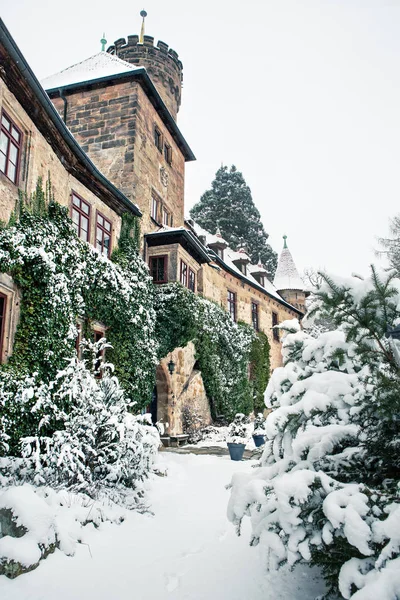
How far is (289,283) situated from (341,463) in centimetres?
2578

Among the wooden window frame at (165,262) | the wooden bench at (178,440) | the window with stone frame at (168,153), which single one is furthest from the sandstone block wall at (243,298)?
the wooden bench at (178,440)

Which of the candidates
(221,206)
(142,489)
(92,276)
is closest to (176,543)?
(142,489)

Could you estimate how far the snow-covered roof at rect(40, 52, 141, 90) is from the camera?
14.5 meters

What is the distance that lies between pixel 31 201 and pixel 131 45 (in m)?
14.1

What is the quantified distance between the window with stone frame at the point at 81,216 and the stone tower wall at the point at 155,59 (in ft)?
33.1

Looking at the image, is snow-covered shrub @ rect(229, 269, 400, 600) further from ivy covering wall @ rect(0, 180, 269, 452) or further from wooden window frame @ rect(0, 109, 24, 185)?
wooden window frame @ rect(0, 109, 24, 185)

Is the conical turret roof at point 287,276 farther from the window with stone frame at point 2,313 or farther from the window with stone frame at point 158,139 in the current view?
the window with stone frame at point 2,313

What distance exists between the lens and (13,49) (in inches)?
260

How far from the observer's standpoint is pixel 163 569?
3.79 m

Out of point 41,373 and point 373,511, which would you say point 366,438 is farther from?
point 41,373

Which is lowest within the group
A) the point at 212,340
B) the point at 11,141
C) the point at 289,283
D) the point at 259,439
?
the point at 259,439

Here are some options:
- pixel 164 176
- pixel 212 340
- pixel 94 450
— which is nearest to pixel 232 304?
pixel 212 340

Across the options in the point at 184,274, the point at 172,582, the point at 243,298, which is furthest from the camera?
the point at 243,298

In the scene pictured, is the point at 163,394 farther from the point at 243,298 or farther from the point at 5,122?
the point at 5,122
